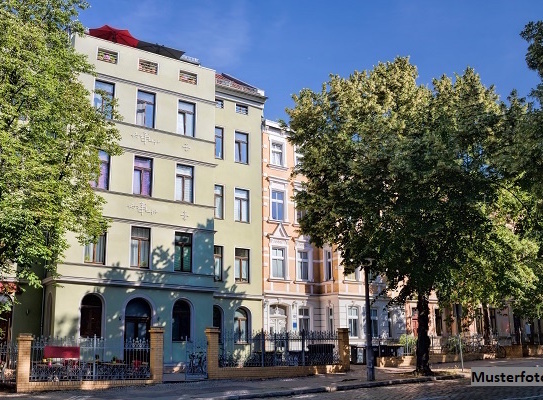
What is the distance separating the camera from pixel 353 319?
1500 inches

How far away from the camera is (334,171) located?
79.9ft

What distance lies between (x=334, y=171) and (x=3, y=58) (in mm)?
12514

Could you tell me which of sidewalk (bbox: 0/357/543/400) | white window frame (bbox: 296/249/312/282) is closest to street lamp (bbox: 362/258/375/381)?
sidewalk (bbox: 0/357/543/400)

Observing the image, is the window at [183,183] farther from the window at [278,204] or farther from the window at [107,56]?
the window at [278,204]

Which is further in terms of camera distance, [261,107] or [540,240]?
[261,107]

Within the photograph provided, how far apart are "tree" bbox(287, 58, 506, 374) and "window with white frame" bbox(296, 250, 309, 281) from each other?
36.7 feet

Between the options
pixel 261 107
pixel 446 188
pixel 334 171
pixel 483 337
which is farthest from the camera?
pixel 483 337

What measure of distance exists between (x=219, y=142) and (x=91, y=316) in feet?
41.4

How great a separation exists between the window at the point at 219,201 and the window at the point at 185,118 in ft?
13.4

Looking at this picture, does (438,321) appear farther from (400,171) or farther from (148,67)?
(148,67)

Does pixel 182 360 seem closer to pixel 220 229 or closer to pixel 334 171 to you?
pixel 220 229

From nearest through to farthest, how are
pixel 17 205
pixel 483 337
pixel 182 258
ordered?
pixel 17 205
pixel 182 258
pixel 483 337

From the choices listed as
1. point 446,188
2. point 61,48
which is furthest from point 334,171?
point 61,48

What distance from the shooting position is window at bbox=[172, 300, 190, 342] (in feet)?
96.3
